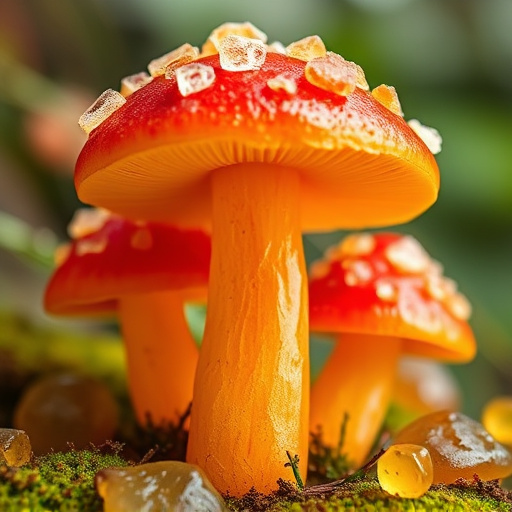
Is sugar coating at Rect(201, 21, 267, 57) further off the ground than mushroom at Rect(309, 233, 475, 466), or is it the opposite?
sugar coating at Rect(201, 21, 267, 57)

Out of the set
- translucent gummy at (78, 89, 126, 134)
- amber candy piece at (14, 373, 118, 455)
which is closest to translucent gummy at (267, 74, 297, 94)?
translucent gummy at (78, 89, 126, 134)

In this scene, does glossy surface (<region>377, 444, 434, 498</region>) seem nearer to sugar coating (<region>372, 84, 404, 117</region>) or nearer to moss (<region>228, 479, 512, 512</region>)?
moss (<region>228, 479, 512, 512</region>)

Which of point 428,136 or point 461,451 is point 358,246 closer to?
point 428,136

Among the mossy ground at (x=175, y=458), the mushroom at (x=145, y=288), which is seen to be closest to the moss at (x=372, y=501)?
the mossy ground at (x=175, y=458)

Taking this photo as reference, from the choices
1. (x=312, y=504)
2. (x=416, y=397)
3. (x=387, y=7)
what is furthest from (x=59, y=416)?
(x=387, y=7)

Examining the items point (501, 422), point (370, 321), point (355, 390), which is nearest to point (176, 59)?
point (370, 321)

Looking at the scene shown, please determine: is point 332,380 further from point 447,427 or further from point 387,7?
point 387,7
